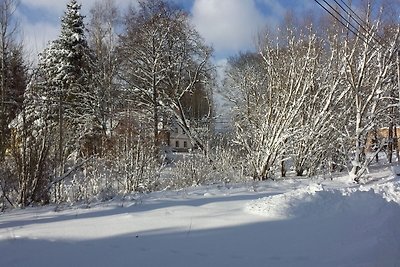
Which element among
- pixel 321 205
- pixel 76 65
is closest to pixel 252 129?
pixel 321 205

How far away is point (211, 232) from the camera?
6.29 metres

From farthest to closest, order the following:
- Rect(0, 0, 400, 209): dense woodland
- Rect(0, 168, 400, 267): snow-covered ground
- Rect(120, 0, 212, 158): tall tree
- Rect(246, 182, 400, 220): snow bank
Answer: Rect(120, 0, 212, 158): tall tree
Rect(0, 0, 400, 209): dense woodland
Rect(246, 182, 400, 220): snow bank
Rect(0, 168, 400, 267): snow-covered ground

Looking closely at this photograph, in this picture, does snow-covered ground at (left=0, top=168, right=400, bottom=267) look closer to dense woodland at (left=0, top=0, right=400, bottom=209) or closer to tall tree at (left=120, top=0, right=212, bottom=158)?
dense woodland at (left=0, top=0, right=400, bottom=209)

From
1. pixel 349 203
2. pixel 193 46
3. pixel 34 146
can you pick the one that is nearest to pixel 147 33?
pixel 193 46

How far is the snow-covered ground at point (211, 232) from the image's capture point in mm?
5230

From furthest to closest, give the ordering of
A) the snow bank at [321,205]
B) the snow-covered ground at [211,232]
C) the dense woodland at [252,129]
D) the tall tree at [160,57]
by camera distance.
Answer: the tall tree at [160,57]
the dense woodland at [252,129]
the snow bank at [321,205]
the snow-covered ground at [211,232]

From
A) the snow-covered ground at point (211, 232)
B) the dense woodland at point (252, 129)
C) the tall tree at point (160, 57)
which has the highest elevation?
the tall tree at point (160, 57)

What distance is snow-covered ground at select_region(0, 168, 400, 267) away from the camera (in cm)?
523

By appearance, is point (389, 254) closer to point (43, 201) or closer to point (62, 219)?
point (62, 219)

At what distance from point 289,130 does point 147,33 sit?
16.4 metres

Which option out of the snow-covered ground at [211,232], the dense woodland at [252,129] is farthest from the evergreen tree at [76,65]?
the snow-covered ground at [211,232]

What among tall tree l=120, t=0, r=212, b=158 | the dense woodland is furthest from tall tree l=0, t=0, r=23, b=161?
tall tree l=120, t=0, r=212, b=158

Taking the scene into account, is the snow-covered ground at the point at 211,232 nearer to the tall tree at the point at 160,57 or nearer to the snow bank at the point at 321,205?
the snow bank at the point at 321,205

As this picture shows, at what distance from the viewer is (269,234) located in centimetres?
637
